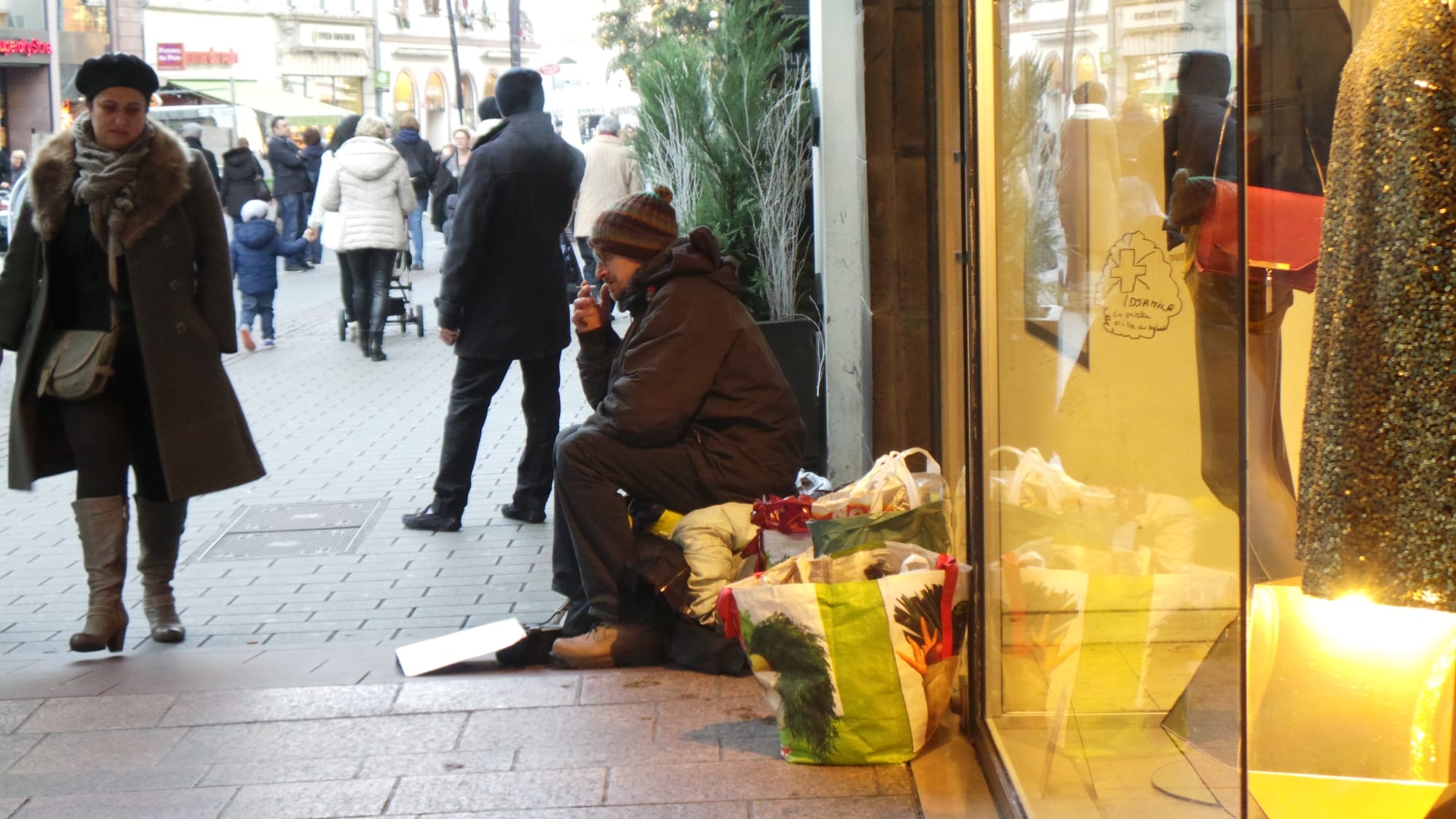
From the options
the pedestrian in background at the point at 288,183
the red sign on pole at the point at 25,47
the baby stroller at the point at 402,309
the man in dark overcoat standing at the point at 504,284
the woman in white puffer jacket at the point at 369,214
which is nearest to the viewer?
the man in dark overcoat standing at the point at 504,284

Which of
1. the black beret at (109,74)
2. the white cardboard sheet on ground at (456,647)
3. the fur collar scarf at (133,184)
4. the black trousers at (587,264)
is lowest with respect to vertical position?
the white cardboard sheet on ground at (456,647)

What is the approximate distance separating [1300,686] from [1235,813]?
7.7 inches

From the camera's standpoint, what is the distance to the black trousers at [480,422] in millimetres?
6941

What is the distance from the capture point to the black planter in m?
7.34

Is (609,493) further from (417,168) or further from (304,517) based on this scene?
(417,168)

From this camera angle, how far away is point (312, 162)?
20.5 meters

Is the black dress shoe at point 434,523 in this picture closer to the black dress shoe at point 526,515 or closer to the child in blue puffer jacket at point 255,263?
the black dress shoe at point 526,515

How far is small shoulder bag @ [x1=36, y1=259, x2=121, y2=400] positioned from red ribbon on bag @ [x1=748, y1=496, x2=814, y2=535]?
7.10ft

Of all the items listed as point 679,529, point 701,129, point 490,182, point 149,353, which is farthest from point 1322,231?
point 701,129

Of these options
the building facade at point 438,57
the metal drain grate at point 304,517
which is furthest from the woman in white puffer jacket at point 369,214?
the building facade at point 438,57

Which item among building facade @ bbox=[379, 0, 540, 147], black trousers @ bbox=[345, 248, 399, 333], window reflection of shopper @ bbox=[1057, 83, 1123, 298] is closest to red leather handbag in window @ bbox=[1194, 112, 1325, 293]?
window reflection of shopper @ bbox=[1057, 83, 1123, 298]

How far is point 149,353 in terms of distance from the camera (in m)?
5.12

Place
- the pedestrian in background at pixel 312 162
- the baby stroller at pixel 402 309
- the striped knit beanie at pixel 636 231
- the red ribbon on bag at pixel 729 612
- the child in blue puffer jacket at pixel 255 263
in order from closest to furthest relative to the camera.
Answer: the red ribbon on bag at pixel 729 612
the striped knit beanie at pixel 636 231
the child in blue puffer jacket at pixel 255 263
the baby stroller at pixel 402 309
the pedestrian in background at pixel 312 162

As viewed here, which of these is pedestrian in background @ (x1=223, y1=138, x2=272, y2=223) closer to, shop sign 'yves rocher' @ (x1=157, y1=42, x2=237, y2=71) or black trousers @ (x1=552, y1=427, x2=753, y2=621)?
black trousers @ (x1=552, y1=427, x2=753, y2=621)
